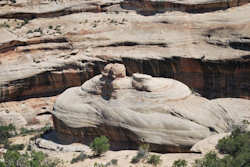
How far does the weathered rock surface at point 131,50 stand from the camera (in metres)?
23.2

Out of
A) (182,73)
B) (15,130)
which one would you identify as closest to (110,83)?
(182,73)

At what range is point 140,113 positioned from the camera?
17625 millimetres

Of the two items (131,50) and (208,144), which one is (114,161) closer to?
(208,144)

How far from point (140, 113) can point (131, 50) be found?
854cm

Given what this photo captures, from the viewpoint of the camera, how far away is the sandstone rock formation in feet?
55.6

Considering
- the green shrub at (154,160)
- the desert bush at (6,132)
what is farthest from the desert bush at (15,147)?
the green shrub at (154,160)

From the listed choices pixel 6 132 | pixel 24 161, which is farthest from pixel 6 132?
pixel 24 161

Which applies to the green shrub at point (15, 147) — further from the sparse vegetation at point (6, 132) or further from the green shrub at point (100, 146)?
the green shrub at point (100, 146)

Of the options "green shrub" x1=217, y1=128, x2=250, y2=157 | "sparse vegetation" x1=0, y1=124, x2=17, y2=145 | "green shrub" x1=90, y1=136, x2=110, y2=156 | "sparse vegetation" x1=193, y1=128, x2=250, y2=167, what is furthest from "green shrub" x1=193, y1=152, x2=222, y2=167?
"sparse vegetation" x1=0, y1=124, x2=17, y2=145

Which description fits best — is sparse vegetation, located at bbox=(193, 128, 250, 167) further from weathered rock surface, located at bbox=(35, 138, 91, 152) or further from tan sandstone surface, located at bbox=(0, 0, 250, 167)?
weathered rock surface, located at bbox=(35, 138, 91, 152)

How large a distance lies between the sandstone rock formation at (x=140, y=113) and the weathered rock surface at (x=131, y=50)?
432 centimetres

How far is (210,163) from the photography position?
13.6 metres

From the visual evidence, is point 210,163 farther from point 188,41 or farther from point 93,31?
point 93,31

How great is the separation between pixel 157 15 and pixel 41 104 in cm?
1076
